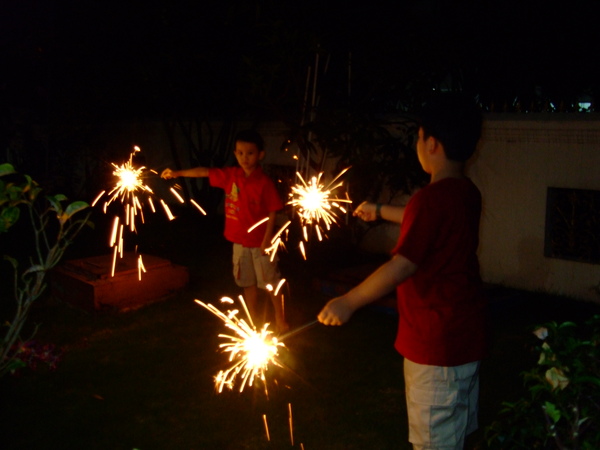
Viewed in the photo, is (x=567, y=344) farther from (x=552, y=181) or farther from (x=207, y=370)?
(x=552, y=181)

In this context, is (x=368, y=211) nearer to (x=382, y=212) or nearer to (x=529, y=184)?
(x=382, y=212)

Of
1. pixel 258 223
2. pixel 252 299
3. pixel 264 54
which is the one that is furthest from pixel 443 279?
pixel 264 54

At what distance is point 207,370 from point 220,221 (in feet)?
21.5

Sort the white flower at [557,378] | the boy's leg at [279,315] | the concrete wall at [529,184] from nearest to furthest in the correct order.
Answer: the white flower at [557,378] < the boy's leg at [279,315] < the concrete wall at [529,184]

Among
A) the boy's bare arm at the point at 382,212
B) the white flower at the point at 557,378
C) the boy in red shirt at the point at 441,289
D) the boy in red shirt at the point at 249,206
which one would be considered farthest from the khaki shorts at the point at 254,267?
the white flower at the point at 557,378

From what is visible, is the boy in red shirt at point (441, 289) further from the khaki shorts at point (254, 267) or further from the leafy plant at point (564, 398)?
the khaki shorts at point (254, 267)

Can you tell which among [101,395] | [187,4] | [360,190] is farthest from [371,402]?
[187,4]

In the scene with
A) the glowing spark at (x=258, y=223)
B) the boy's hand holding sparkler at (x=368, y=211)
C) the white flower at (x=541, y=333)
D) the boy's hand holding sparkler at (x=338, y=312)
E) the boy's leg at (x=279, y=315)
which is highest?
the boy's hand holding sparkler at (x=368, y=211)

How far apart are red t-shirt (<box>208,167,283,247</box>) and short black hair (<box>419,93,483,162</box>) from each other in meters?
2.79

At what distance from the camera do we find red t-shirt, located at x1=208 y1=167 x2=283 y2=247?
5426mm

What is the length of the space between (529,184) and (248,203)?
10.8 feet

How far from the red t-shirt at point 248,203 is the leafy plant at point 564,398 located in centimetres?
291

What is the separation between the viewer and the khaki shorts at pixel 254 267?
550 cm

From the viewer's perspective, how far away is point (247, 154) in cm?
539
